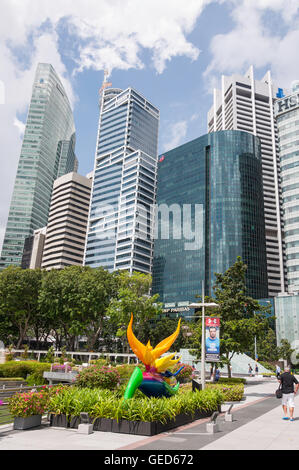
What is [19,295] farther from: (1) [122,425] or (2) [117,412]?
(1) [122,425]

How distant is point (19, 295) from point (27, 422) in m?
51.0

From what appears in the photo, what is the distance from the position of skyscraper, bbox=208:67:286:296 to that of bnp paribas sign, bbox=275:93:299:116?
5488 centimetres

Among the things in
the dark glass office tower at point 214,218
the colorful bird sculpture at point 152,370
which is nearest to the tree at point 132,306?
the colorful bird sculpture at point 152,370

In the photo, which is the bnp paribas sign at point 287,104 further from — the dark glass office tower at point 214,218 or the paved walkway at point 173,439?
the paved walkway at point 173,439

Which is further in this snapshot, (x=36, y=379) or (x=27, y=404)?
(x=36, y=379)

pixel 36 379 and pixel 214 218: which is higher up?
pixel 214 218

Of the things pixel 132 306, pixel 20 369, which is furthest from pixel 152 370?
pixel 132 306

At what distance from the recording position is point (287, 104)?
10056 cm

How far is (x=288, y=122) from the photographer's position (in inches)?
3880

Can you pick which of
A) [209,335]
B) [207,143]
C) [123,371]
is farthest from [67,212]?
[209,335]

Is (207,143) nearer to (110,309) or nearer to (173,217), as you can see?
(173,217)

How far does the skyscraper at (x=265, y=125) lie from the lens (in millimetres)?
141250

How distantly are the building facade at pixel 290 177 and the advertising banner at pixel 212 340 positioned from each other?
74.4 meters

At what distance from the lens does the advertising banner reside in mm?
21234
